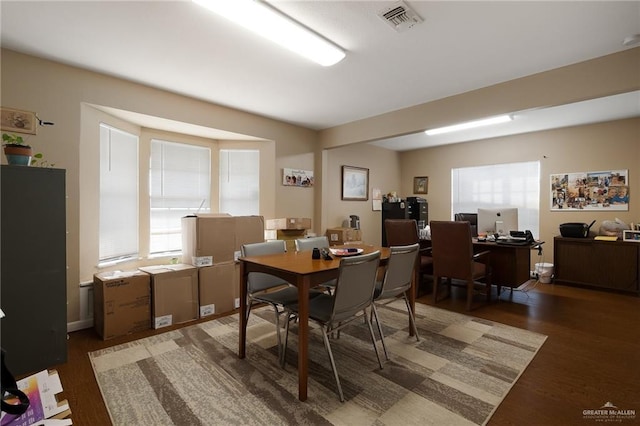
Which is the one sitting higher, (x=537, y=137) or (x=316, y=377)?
(x=537, y=137)

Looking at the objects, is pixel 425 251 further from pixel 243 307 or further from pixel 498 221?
pixel 243 307

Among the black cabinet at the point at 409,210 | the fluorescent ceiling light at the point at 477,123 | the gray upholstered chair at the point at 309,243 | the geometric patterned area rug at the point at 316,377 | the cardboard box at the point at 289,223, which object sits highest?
the fluorescent ceiling light at the point at 477,123

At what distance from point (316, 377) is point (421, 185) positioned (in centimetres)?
536

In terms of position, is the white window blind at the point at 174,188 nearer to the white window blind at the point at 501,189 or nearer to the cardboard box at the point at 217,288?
the cardboard box at the point at 217,288

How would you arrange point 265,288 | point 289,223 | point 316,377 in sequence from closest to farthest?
1. point 316,377
2. point 265,288
3. point 289,223

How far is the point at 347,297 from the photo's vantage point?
6.51 ft

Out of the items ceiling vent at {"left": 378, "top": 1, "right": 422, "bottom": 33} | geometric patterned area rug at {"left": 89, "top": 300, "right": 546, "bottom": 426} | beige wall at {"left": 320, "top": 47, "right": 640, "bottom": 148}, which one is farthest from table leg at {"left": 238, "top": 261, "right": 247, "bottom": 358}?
beige wall at {"left": 320, "top": 47, "right": 640, "bottom": 148}

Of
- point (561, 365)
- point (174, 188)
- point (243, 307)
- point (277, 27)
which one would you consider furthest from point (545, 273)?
point (174, 188)

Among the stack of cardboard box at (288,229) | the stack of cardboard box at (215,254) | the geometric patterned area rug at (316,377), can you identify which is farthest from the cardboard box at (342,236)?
the geometric patterned area rug at (316,377)

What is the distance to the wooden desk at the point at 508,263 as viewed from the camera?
12.3ft

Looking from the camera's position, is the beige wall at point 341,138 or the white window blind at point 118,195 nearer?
the beige wall at point 341,138

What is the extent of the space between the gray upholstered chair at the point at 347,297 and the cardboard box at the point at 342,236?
8.57ft

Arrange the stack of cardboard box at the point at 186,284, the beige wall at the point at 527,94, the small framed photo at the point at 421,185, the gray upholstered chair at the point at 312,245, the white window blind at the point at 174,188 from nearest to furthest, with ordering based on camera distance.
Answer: the beige wall at the point at 527,94 → the stack of cardboard box at the point at 186,284 → the gray upholstered chair at the point at 312,245 → the white window blind at the point at 174,188 → the small framed photo at the point at 421,185

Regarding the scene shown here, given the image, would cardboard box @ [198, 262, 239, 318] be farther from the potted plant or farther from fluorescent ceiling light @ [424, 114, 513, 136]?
fluorescent ceiling light @ [424, 114, 513, 136]
